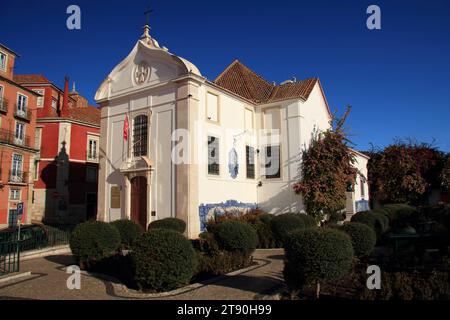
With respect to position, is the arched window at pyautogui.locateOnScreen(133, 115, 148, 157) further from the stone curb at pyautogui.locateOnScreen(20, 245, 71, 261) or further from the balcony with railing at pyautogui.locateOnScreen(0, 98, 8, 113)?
the balcony with railing at pyautogui.locateOnScreen(0, 98, 8, 113)

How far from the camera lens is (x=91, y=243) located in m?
11.1

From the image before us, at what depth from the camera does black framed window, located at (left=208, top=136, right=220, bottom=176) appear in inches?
704

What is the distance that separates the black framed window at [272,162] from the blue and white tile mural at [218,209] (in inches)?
89.4

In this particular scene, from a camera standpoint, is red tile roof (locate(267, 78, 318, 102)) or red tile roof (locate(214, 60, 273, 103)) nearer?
red tile roof (locate(267, 78, 318, 102))

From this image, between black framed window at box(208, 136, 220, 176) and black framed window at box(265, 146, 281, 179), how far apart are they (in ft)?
13.2

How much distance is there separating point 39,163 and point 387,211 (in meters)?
29.1

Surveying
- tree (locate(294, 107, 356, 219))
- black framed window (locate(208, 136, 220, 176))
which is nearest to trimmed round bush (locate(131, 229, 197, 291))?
black framed window (locate(208, 136, 220, 176))

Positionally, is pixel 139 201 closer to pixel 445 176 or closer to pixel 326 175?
pixel 326 175

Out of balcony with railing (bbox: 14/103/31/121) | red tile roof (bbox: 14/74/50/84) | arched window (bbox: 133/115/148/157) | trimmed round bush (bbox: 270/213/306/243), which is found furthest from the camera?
red tile roof (bbox: 14/74/50/84)

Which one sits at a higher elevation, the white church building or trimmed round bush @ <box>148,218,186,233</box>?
the white church building

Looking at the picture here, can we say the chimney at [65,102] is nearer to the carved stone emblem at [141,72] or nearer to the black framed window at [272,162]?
the carved stone emblem at [141,72]

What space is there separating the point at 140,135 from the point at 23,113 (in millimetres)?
16544

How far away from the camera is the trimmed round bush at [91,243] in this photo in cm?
1109

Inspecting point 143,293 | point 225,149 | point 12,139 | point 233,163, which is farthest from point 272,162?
point 12,139
